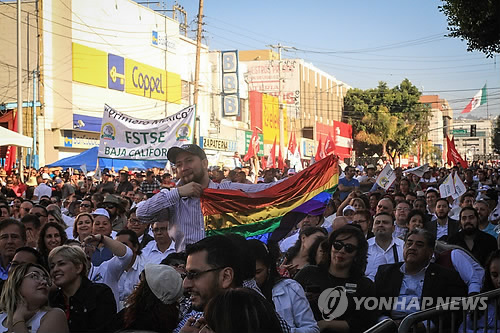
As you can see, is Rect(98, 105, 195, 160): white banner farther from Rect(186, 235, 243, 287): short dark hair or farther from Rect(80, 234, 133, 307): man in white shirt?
Rect(186, 235, 243, 287): short dark hair

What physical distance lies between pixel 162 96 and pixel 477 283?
36967 mm

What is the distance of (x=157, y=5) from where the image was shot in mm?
42406

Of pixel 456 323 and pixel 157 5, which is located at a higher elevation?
pixel 157 5

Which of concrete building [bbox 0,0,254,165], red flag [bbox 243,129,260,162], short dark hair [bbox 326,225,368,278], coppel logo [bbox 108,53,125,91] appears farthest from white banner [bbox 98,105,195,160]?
coppel logo [bbox 108,53,125,91]

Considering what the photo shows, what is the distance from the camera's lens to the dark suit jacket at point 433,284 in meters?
5.79

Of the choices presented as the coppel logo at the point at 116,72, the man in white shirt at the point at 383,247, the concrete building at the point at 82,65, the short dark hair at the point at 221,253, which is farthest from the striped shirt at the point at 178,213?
the coppel logo at the point at 116,72

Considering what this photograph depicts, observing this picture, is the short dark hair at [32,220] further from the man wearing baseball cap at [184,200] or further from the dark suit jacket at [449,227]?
the dark suit jacket at [449,227]

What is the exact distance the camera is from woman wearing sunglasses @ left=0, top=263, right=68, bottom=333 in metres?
4.41

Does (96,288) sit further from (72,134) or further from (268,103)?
(268,103)

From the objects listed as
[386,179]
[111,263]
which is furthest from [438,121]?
[111,263]

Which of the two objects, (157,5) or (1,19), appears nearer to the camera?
(1,19)

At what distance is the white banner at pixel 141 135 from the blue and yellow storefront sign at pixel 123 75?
1809cm

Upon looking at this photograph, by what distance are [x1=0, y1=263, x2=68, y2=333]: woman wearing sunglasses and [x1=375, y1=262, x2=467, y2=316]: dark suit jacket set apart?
2.66 metres

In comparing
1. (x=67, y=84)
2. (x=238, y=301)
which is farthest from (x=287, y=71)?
(x=238, y=301)
